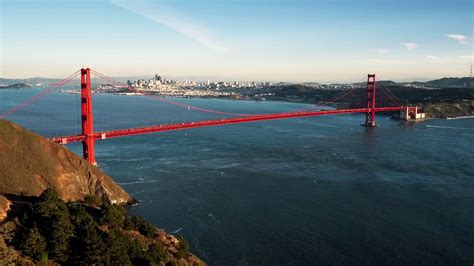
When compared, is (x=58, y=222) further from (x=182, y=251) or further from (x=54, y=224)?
(x=182, y=251)

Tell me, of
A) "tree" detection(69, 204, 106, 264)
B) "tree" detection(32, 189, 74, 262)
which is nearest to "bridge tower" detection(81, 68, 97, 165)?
"tree" detection(32, 189, 74, 262)

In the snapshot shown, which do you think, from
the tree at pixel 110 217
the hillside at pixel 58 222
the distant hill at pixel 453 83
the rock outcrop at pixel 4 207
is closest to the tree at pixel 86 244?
the hillside at pixel 58 222

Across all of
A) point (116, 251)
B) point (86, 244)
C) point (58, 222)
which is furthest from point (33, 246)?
point (116, 251)

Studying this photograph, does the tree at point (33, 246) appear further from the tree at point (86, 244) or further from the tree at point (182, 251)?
the tree at point (182, 251)

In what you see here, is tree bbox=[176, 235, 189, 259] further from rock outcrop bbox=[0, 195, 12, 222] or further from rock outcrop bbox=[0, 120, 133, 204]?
rock outcrop bbox=[0, 120, 133, 204]

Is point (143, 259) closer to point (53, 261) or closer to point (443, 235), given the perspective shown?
point (53, 261)

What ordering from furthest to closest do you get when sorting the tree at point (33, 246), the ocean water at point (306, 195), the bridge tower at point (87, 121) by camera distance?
the bridge tower at point (87, 121)
the ocean water at point (306, 195)
the tree at point (33, 246)

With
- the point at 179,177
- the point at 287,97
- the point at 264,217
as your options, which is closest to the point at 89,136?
the point at 179,177
